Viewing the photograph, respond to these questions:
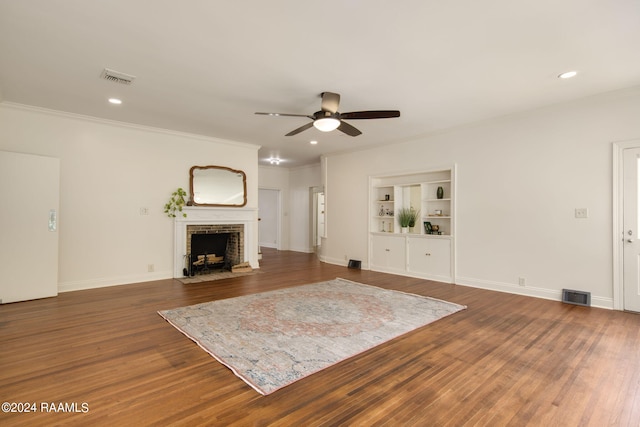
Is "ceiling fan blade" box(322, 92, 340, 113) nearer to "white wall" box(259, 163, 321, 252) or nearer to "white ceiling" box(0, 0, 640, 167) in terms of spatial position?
"white ceiling" box(0, 0, 640, 167)

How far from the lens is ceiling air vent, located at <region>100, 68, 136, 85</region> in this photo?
3289 mm

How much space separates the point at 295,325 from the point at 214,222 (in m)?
3.58

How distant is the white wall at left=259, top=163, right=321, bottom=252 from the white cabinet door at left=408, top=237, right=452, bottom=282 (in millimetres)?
4183

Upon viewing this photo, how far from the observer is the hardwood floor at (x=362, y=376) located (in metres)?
1.82

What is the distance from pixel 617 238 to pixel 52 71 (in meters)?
6.82

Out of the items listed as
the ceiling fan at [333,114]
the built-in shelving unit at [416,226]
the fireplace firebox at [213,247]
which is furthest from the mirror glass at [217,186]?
the ceiling fan at [333,114]

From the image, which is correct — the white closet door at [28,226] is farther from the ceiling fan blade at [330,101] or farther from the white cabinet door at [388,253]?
the white cabinet door at [388,253]

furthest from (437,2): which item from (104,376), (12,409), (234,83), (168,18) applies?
(12,409)

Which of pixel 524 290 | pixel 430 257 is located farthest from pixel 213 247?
pixel 524 290

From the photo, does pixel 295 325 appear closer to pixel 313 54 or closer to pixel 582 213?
pixel 313 54

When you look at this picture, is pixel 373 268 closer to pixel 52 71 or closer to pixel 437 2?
pixel 437 2

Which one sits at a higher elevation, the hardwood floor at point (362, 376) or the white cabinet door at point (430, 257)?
the white cabinet door at point (430, 257)

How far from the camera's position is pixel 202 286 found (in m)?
5.07

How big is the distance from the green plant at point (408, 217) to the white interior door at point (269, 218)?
488 centimetres
